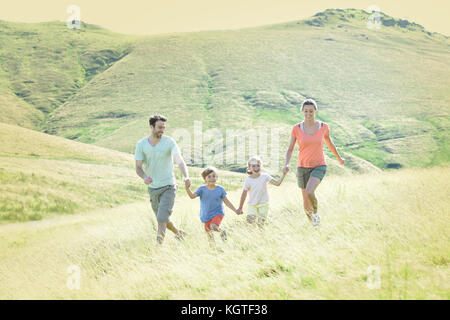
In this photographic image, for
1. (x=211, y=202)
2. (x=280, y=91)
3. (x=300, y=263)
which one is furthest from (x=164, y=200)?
(x=280, y=91)

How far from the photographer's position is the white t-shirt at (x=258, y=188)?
25.3 feet

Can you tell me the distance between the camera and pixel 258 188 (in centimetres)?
771

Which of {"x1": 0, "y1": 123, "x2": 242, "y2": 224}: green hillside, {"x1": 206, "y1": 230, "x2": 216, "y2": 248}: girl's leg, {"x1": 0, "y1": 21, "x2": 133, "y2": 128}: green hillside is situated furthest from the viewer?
{"x1": 0, "y1": 21, "x2": 133, "y2": 128}: green hillside

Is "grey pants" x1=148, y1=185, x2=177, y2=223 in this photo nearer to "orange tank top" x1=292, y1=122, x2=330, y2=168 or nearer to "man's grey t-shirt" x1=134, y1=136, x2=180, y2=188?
"man's grey t-shirt" x1=134, y1=136, x2=180, y2=188

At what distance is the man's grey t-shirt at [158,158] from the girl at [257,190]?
1484mm

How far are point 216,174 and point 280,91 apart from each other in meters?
99.9

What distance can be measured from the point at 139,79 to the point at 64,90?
29.1m

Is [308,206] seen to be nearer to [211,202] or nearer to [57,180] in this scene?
[211,202]

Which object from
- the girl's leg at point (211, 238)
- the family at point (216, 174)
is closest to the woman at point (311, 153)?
the family at point (216, 174)

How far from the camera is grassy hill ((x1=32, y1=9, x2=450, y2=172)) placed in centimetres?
8112

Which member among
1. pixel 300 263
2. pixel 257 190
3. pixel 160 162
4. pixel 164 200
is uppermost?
pixel 160 162

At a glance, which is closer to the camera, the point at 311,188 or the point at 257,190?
the point at 311,188

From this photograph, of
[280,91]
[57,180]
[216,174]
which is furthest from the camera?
[280,91]

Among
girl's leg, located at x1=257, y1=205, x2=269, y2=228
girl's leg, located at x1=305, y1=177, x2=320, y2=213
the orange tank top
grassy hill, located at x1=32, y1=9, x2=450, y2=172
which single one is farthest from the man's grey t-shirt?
grassy hill, located at x1=32, y1=9, x2=450, y2=172
